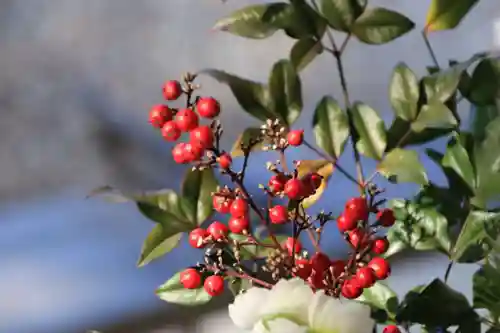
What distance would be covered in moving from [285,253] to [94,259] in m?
0.43

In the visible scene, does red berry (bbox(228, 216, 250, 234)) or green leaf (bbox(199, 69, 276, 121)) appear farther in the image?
green leaf (bbox(199, 69, 276, 121))

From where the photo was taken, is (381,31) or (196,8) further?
(196,8)

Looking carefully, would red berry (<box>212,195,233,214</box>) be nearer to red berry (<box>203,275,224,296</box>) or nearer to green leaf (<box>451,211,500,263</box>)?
red berry (<box>203,275,224,296</box>)

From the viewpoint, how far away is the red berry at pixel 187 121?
1.98 feet

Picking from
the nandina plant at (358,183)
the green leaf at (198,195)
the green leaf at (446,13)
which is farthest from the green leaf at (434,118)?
the green leaf at (198,195)

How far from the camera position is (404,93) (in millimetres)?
742

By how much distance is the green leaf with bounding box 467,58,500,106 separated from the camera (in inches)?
28.7

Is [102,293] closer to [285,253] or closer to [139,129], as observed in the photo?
[139,129]

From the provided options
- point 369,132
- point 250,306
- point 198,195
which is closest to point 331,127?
point 369,132

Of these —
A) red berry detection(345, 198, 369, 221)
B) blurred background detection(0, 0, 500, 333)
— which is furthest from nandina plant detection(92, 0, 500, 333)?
blurred background detection(0, 0, 500, 333)

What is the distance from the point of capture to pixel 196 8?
99cm

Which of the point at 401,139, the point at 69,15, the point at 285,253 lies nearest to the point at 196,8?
the point at 69,15

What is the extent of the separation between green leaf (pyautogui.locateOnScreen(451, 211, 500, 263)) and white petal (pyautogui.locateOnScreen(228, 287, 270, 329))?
248 millimetres

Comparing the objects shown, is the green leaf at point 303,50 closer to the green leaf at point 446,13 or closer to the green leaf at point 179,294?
the green leaf at point 446,13
